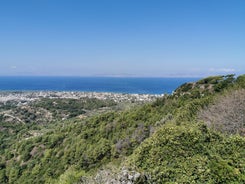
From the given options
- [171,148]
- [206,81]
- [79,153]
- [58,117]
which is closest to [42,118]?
[58,117]

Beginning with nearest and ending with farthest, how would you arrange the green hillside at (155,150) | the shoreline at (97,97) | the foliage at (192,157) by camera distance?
the foliage at (192,157)
the green hillside at (155,150)
the shoreline at (97,97)

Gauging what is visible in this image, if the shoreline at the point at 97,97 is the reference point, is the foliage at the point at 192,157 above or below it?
above

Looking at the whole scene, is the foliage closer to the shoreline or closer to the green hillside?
the green hillside

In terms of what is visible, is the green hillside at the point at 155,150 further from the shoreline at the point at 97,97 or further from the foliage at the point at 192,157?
the shoreline at the point at 97,97

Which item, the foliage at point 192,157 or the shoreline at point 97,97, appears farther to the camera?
the shoreline at point 97,97

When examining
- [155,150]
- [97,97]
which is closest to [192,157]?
[155,150]

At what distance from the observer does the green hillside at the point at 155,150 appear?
6.06m

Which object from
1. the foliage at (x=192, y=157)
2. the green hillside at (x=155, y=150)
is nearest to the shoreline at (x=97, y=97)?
Answer: the green hillside at (x=155, y=150)

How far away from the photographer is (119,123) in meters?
25.1

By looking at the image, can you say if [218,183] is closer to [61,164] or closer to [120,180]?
[120,180]

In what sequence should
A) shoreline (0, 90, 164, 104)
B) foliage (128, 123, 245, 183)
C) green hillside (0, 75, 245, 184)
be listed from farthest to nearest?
shoreline (0, 90, 164, 104) → green hillside (0, 75, 245, 184) → foliage (128, 123, 245, 183)

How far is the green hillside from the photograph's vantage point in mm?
6062

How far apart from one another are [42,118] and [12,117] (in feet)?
26.1

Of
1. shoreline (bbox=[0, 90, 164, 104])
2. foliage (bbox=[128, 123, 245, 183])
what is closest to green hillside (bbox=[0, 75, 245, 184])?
foliage (bbox=[128, 123, 245, 183])
